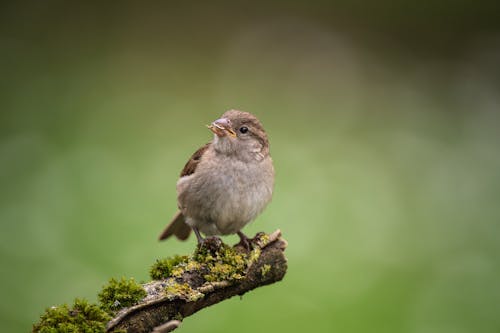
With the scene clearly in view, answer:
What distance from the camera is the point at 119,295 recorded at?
2.91m

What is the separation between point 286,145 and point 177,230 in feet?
10.4

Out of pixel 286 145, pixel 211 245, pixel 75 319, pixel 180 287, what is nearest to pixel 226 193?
pixel 211 245

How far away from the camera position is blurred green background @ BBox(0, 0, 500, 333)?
586cm

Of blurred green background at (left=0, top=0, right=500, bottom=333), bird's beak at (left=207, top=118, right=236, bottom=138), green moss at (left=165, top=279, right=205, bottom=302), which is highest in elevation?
blurred green background at (left=0, top=0, right=500, bottom=333)

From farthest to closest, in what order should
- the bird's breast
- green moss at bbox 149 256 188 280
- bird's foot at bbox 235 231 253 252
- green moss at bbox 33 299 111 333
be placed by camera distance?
the bird's breast < bird's foot at bbox 235 231 253 252 < green moss at bbox 149 256 188 280 < green moss at bbox 33 299 111 333

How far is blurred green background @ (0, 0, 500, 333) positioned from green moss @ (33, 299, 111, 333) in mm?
2571

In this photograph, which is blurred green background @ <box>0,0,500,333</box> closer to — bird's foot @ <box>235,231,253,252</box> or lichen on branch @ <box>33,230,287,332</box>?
bird's foot @ <box>235,231,253,252</box>

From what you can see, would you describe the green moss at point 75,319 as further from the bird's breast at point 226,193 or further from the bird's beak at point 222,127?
the bird's beak at point 222,127

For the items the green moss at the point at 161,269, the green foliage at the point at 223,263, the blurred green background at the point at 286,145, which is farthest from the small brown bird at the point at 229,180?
the blurred green background at the point at 286,145

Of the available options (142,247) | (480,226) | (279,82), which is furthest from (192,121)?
(480,226)

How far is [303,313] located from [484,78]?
227 inches

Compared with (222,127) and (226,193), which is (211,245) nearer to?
(226,193)

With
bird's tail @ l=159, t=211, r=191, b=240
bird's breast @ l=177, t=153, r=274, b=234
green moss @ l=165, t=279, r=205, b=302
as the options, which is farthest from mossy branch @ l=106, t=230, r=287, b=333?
bird's tail @ l=159, t=211, r=191, b=240

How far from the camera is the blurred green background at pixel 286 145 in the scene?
5859 mm
